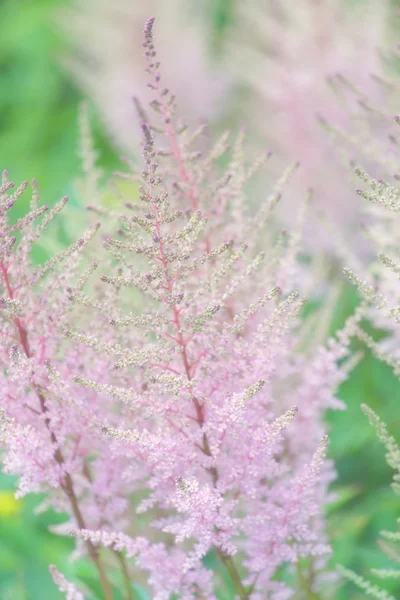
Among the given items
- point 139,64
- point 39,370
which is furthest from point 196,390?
point 139,64

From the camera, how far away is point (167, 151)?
1.26 meters

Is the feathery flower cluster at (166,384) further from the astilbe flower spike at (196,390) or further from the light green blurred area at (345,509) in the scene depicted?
the light green blurred area at (345,509)

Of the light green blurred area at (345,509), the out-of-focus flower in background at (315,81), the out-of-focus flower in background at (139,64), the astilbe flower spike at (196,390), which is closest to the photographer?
the astilbe flower spike at (196,390)

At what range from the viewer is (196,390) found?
106 centimetres

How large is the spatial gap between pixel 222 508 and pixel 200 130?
57 centimetres

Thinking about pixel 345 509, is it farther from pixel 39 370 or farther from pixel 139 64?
pixel 139 64

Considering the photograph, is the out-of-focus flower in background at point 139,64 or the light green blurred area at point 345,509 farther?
the out-of-focus flower in background at point 139,64

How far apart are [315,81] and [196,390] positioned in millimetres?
1798

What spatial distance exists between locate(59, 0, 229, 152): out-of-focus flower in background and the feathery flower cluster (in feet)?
7.23

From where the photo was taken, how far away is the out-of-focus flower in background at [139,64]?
11.4ft

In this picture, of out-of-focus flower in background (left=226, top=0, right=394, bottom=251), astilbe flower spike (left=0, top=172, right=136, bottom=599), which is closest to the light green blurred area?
out-of-focus flower in background (left=226, top=0, right=394, bottom=251)

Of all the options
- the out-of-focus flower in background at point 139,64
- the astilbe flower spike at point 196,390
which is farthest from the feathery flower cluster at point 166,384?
the out-of-focus flower in background at point 139,64

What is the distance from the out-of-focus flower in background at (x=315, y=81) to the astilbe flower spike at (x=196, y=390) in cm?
121

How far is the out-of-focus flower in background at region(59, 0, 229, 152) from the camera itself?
3482 mm
